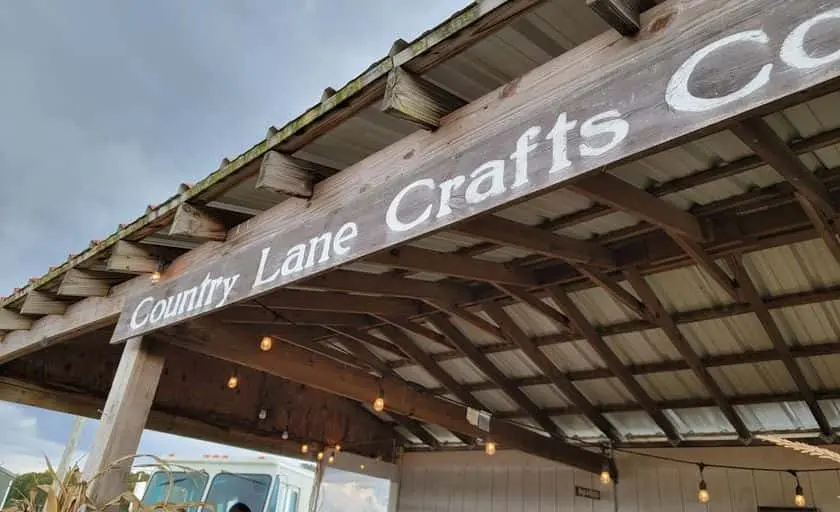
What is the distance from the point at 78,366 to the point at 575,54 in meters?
7.42

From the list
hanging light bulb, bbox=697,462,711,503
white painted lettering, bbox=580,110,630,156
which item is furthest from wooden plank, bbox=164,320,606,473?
white painted lettering, bbox=580,110,630,156

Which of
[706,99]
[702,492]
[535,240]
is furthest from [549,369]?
[706,99]

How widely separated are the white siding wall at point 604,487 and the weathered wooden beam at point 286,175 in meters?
6.17

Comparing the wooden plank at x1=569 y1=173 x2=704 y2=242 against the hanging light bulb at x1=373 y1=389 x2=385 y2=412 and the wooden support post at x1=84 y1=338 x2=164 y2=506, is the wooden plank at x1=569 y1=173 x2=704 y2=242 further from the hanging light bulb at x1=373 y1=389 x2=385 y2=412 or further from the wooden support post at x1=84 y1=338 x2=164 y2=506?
the hanging light bulb at x1=373 y1=389 x2=385 y2=412

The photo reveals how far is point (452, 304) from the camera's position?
541 centimetres

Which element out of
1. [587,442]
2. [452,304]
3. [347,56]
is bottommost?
[587,442]

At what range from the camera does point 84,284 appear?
166 inches

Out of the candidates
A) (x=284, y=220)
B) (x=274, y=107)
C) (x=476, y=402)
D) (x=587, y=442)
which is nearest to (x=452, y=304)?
(x=284, y=220)

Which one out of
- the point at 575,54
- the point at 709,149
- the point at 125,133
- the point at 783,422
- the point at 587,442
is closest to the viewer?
the point at 575,54

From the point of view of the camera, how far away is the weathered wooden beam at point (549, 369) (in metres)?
5.92

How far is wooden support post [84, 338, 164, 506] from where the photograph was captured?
3.21m

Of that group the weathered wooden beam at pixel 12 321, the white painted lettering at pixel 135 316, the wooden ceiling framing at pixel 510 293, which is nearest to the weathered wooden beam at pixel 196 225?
the wooden ceiling framing at pixel 510 293

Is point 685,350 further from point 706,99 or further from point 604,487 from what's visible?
point 706,99

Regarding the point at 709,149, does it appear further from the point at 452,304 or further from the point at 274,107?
the point at 274,107
